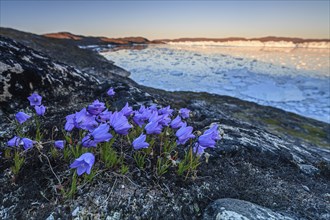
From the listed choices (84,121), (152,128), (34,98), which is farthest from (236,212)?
(34,98)

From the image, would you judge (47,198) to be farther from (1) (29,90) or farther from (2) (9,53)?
(2) (9,53)

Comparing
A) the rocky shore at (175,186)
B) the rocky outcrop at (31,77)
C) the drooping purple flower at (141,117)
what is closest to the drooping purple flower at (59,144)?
the rocky shore at (175,186)

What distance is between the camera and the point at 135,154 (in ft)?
10.2

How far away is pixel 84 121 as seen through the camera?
9.49ft

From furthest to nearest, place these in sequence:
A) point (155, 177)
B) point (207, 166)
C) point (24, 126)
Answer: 1. point (24, 126)
2. point (207, 166)
3. point (155, 177)

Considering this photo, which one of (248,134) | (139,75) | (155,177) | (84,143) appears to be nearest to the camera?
(84,143)

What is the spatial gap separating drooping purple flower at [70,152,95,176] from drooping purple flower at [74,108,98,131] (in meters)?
0.52

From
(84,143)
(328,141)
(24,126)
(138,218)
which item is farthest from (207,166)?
(328,141)

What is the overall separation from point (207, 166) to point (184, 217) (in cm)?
97

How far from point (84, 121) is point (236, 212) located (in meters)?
1.77

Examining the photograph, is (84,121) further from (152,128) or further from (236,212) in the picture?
(236,212)

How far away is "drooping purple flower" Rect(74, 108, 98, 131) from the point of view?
287cm

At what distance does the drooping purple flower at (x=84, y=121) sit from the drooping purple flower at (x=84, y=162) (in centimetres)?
52

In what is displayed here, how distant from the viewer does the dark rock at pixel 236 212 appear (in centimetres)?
257
